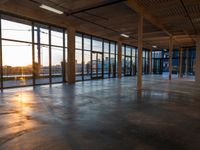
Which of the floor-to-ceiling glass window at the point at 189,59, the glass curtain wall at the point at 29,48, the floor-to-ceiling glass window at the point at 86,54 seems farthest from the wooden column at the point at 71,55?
the floor-to-ceiling glass window at the point at 189,59

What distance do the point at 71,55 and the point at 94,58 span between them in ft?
10.3

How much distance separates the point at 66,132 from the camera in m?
2.86

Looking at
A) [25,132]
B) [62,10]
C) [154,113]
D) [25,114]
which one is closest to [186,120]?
[154,113]

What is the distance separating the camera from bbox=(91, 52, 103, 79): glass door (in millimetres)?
13797

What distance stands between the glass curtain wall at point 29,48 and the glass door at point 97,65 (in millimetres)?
3275

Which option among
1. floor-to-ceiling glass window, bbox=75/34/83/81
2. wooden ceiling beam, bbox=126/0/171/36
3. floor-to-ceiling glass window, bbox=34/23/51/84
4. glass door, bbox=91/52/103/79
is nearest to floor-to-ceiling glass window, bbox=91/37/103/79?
glass door, bbox=91/52/103/79

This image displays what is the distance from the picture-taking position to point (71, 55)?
36.3 ft

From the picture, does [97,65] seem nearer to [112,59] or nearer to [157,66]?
[112,59]

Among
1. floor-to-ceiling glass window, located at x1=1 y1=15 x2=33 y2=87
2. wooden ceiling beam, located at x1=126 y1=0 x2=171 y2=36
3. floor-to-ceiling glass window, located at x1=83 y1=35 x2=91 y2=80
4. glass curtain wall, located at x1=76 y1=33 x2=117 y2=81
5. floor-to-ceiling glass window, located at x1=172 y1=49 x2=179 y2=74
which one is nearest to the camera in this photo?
wooden ceiling beam, located at x1=126 y1=0 x2=171 y2=36

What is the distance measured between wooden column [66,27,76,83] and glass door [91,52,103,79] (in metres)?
2.77

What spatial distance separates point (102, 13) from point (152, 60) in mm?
17886

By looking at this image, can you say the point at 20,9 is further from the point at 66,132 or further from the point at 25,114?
the point at 66,132

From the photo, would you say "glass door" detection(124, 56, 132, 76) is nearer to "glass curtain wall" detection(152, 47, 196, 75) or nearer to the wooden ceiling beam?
"glass curtain wall" detection(152, 47, 196, 75)

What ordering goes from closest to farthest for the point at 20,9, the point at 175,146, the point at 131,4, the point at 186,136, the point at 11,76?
the point at 175,146, the point at 186,136, the point at 131,4, the point at 20,9, the point at 11,76
